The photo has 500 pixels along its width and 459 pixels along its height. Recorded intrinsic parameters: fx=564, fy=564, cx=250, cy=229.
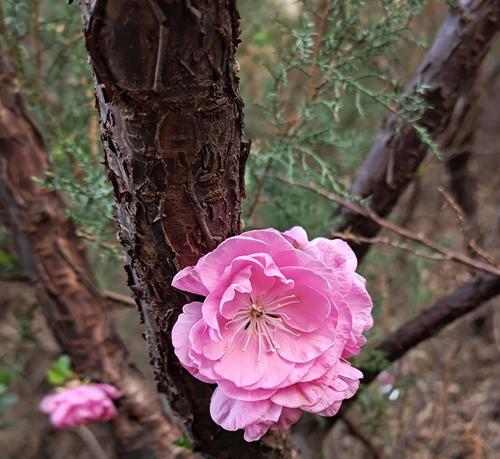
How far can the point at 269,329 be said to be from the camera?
2.00 feet

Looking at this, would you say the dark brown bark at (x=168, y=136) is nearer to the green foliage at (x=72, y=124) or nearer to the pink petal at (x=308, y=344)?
the pink petal at (x=308, y=344)

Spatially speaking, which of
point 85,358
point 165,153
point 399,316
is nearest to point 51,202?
point 85,358

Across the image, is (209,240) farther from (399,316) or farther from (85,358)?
(399,316)

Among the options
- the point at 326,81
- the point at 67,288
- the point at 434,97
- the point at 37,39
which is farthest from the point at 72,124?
the point at 434,97

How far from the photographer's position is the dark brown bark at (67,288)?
1.07 metres

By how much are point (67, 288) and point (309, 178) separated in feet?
1.72

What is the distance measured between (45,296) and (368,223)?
665 millimetres

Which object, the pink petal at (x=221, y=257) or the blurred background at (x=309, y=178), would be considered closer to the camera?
Answer: the pink petal at (x=221, y=257)

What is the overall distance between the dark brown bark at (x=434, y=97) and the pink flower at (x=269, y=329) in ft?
1.57

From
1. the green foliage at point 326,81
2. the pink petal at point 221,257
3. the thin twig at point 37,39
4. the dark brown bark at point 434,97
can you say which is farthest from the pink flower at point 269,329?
the thin twig at point 37,39

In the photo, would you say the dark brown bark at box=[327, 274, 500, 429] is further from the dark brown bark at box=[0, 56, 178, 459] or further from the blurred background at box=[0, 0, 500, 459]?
the dark brown bark at box=[0, 56, 178, 459]

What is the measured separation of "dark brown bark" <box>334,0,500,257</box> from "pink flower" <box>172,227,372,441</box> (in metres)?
0.48

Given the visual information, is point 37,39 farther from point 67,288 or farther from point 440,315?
point 440,315

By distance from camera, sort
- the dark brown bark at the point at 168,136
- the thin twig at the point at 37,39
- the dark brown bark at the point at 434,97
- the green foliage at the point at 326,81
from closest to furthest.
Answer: the dark brown bark at the point at 168,136, the green foliage at the point at 326,81, the dark brown bark at the point at 434,97, the thin twig at the point at 37,39
